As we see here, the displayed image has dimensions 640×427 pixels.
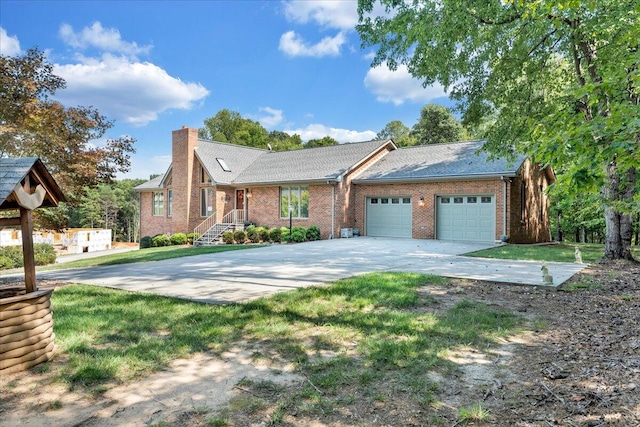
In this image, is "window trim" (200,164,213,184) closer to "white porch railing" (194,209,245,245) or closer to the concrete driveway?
"white porch railing" (194,209,245,245)

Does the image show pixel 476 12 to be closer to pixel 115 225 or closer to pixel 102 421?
pixel 102 421

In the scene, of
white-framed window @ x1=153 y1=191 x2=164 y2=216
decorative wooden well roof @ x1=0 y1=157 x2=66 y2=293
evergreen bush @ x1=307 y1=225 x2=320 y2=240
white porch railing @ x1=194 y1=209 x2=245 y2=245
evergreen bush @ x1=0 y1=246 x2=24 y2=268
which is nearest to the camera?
decorative wooden well roof @ x1=0 y1=157 x2=66 y2=293

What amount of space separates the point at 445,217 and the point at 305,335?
14.6 metres

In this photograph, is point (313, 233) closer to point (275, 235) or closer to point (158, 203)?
point (275, 235)

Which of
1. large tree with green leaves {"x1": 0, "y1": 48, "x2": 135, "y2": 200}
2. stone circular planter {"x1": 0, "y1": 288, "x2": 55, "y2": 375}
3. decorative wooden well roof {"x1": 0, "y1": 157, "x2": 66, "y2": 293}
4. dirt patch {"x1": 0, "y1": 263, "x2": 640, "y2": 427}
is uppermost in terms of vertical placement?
large tree with green leaves {"x1": 0, "y1": 48, "x2": 135, "y2": 200}

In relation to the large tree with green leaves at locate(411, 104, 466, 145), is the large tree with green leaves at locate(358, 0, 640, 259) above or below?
below

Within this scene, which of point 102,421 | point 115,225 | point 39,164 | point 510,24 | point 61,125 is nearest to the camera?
point 102,421

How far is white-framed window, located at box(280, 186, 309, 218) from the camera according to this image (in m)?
20.5

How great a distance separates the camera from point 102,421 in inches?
101

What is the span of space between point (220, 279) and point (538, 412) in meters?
6.20

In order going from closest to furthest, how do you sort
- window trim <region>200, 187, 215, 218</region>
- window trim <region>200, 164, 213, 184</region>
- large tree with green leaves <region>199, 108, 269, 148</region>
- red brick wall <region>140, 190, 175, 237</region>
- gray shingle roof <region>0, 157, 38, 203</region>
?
gray shingle roof <region>0, 157, 38, 203</region>, window trim <region>200, 164, 213, 184</region>, window trim <region>200, 187, 215, 218</region>, red brick wall <region>140, 190, 175, 237</region>, large tree with green leaves <region>199, 108, 269, 148</region>

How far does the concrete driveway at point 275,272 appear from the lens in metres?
6.82

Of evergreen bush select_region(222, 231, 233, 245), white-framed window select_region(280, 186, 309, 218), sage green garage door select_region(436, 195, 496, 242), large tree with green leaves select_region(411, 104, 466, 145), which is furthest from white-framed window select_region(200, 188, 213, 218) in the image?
large tree with green leaves select_region(411, 104, 466, 145)

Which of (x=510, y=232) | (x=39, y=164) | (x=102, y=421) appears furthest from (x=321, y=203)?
(x=102, y=421)
